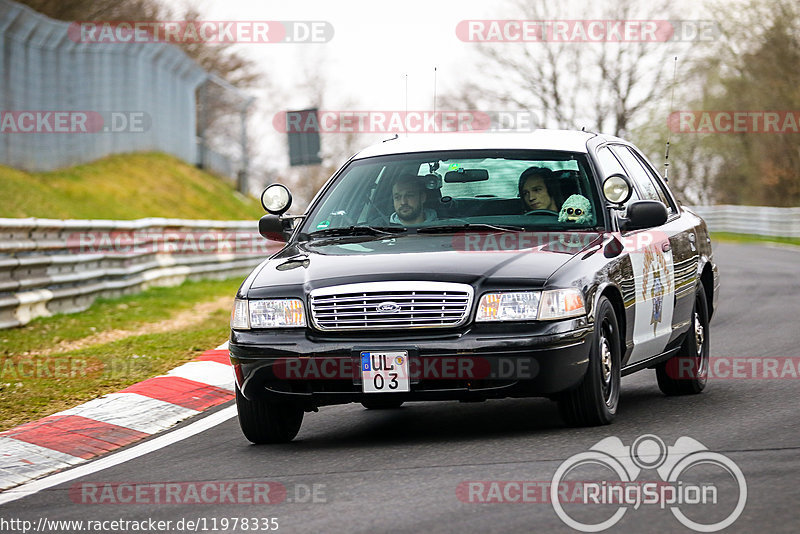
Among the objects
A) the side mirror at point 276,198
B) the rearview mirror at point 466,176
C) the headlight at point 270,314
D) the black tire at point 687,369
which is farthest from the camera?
the black tire at point 687,369

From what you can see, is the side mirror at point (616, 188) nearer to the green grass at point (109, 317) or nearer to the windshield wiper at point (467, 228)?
the windshield wiper at point (467, 228)

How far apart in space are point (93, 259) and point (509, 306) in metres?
11.0

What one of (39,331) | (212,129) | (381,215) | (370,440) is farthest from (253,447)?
(212,129)

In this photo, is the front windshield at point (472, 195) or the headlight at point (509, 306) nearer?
the headlight at point (509, 306)

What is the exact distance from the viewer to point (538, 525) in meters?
5.11

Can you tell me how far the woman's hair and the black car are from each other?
0.5 inches

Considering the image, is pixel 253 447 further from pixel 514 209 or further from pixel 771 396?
pixel 771 396

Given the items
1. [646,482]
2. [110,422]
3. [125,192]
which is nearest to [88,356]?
[110,422]

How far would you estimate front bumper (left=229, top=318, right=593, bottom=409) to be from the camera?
22.5 feet

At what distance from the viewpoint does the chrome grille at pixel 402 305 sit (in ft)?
22.7

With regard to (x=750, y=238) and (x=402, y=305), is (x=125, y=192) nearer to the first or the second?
(x=750, y=238)

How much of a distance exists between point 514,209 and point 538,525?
3.16 meters
